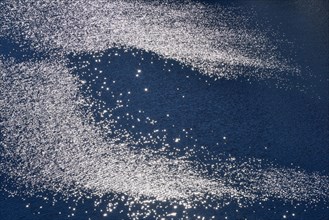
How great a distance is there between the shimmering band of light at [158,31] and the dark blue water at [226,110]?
10cm

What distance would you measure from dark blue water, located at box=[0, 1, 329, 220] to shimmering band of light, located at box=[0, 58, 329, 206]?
6 cm

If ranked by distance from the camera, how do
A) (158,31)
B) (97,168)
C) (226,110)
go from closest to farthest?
(97,168) → (226,110) → (158,31)

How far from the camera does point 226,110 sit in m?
2.00

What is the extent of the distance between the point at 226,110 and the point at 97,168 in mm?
691

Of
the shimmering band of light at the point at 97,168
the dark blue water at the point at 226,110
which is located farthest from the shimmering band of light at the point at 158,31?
the shimmering band of light at the point at 97,168

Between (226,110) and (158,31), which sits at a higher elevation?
(158,31)

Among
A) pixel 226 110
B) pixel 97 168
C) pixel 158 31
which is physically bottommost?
pixel 97 168

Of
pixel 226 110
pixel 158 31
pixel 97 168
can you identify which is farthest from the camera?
pixel 158 31

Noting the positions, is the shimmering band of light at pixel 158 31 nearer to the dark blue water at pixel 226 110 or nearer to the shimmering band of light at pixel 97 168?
the dark blue water at pixel 226 110

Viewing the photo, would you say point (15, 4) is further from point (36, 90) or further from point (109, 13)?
point (36, 90)

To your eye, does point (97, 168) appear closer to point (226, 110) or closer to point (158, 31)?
point (226, 110)

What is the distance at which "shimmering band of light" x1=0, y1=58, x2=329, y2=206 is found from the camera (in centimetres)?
160

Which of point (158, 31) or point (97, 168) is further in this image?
point (158, 31)

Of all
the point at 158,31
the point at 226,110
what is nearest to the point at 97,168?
the point at 226,110
